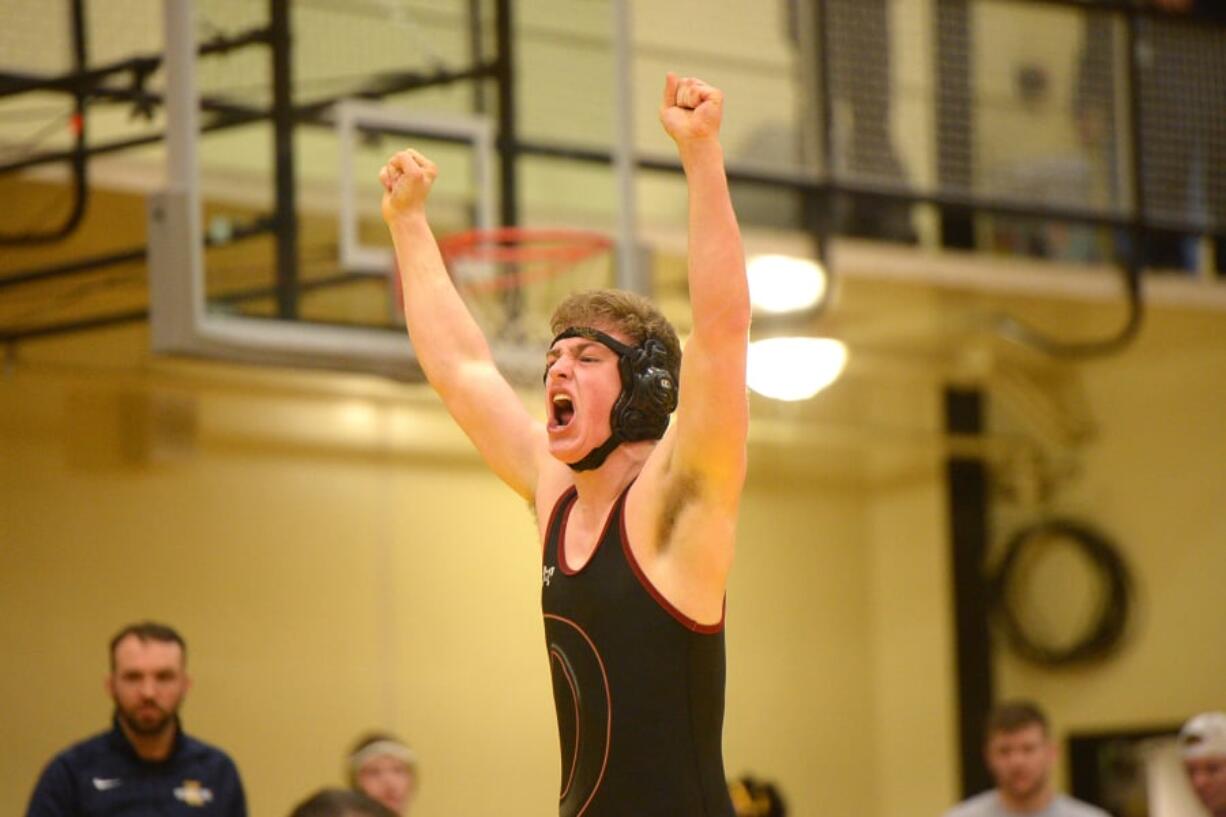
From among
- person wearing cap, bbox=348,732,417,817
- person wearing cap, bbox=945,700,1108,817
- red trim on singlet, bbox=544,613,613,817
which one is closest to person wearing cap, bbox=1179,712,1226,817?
person wearing cap, bbox=945,700,1108,817

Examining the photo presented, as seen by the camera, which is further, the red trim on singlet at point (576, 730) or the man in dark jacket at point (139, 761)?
the man in dark jacket at point (139, 761)

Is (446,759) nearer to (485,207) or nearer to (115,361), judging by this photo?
(115,361)

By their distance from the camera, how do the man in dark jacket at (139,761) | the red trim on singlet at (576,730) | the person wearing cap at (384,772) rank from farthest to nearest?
the person wearing cap at (384,772) < the man in dark jacket at (139,761) < the red trim on singlet at (576,730)

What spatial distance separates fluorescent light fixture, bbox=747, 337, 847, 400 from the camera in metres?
8.16

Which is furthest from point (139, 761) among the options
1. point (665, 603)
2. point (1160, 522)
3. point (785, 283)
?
point (1160, 522)

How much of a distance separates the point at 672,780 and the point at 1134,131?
6998 millimetres

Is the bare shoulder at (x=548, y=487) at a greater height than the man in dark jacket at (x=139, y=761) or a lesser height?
greater

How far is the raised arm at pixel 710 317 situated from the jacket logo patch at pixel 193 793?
3.24m

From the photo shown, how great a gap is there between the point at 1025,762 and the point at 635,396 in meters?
4.16

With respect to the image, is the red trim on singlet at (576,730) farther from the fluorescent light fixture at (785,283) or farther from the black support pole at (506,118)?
the fluorescent light fixture at (785,283)

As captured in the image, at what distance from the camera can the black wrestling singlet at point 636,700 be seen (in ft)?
8.66

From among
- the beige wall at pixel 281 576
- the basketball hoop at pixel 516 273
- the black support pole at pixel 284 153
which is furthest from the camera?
the beige wall at pixel 281 576

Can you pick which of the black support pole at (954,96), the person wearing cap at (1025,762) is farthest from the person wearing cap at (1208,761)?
the black support pole at (954,96)

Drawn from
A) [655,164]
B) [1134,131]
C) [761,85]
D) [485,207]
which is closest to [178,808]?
[485,207]
